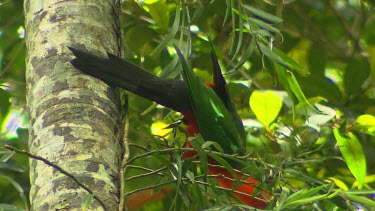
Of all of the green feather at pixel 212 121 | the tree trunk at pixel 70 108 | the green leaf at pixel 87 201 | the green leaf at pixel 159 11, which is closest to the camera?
the green leaf at pixel 87 201

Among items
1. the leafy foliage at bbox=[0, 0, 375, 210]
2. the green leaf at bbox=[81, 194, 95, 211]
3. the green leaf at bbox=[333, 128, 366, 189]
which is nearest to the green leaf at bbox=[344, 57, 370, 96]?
the leafy foliage at bbox=[0, 0, 375, 210]

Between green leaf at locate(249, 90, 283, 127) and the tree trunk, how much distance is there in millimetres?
694

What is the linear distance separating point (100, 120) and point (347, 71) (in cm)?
153

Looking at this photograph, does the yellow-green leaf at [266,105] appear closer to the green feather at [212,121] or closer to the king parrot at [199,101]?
the king parrot at [199,101]

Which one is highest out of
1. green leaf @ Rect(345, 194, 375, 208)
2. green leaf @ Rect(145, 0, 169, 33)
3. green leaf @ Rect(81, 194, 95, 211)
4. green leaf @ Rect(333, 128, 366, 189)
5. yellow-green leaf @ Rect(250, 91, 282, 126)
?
green leaf @ Rect(145, 0, 169, 33)

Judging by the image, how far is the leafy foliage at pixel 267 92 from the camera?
1.64m

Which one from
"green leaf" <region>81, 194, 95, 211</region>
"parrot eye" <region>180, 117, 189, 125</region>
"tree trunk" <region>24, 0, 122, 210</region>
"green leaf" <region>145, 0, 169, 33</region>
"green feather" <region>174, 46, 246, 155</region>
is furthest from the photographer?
"green leaf" <region>145, 0, 169, 33</region>

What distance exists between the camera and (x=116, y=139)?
1.51m

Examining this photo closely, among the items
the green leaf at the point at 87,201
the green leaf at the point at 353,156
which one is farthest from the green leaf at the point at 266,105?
the green leaf at the point at 87,201

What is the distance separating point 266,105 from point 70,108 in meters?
0.96

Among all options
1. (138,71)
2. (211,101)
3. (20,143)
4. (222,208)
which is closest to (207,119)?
(211,101)

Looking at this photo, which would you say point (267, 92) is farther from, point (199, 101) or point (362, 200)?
point (362, 200)

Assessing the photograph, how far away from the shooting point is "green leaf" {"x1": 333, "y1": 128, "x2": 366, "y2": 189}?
2010 millimetres

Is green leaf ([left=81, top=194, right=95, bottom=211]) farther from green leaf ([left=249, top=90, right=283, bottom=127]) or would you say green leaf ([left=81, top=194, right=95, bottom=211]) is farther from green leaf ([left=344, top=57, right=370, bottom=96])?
green leaf ([left=344, top=57, right=370, bottom=96])
